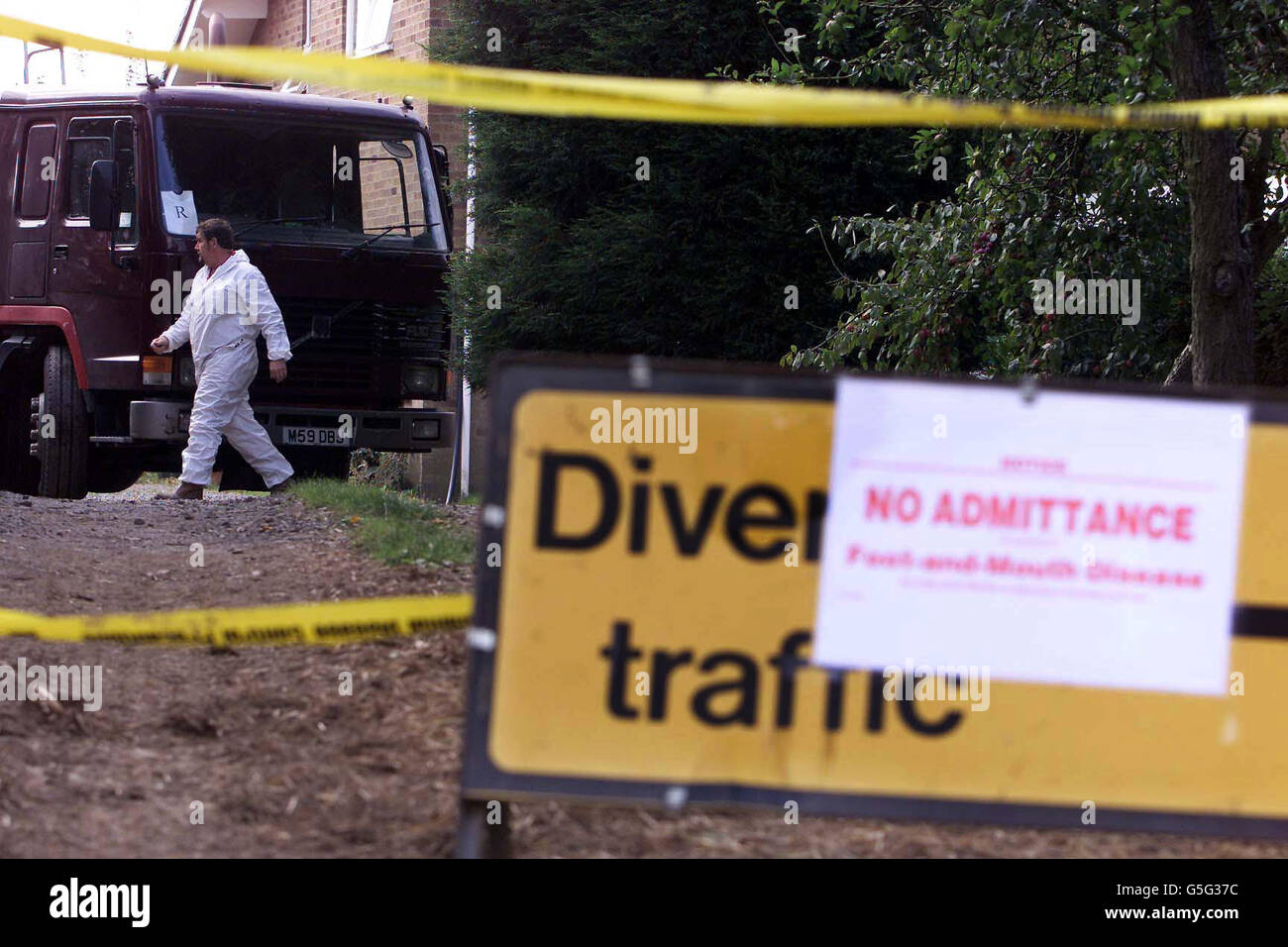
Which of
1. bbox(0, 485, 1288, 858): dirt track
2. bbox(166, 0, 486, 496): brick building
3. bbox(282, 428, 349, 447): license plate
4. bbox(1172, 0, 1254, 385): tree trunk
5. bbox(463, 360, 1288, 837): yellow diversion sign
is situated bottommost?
Result: bbox(0, 485, 1288, 858): dirt track

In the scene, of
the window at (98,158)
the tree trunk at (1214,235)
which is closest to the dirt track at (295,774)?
the tree trunk at (1214,235)

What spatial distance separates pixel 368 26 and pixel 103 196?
12.6 meters

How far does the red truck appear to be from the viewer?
39.1ft

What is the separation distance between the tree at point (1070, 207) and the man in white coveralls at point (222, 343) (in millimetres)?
3908

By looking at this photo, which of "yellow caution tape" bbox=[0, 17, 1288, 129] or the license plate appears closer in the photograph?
"yellow caution tape" bbox=[0, 17, 1288, 129]

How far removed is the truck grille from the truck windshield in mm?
510

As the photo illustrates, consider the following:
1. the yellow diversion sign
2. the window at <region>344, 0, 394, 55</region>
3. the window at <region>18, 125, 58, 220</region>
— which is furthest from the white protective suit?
the window at <region>344, 0, 394, 55</region>

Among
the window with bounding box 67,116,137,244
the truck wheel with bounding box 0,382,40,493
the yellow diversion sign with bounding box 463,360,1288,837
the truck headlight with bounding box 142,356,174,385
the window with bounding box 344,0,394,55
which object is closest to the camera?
the yellow diversion sign with bounding box 463,360,1288,837

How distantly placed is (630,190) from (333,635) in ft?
34.7

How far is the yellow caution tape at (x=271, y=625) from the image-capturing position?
4.80 meters

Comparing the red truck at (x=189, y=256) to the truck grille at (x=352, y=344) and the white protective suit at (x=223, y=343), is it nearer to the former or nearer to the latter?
the truck grille at (x=352, y=344)

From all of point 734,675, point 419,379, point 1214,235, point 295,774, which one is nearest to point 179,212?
point 419,379

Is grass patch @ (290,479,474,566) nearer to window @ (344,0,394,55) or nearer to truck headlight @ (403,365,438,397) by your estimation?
truck headlight @ (403,365,438,397)
